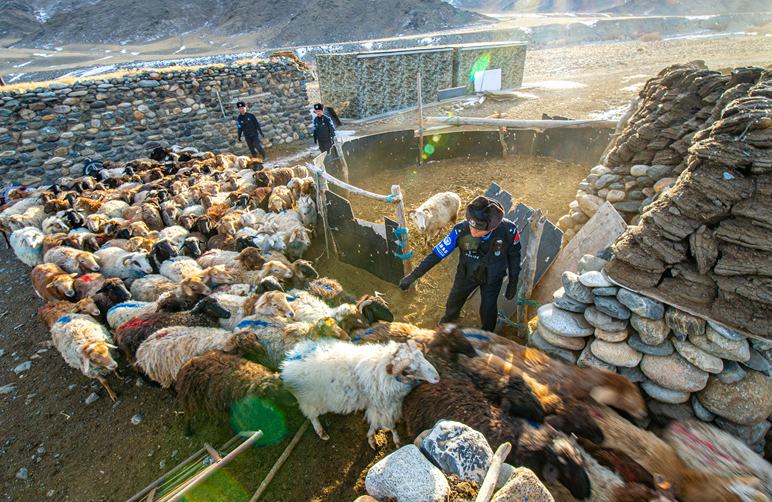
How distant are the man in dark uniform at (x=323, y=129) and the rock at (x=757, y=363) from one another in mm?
10811

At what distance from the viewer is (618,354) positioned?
3.96m

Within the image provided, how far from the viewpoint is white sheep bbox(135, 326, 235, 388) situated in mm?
4629

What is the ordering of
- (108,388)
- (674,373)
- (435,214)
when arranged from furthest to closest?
(435,214) → (108,388) → (674,373)

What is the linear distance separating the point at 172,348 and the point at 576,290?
5.14m

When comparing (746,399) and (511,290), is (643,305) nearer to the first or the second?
(746,399)

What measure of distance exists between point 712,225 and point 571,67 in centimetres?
3373

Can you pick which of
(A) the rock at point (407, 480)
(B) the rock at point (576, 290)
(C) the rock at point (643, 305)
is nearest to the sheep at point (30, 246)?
(A) the rock at point (407, 480)

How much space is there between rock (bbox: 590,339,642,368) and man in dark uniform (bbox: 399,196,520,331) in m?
1.26

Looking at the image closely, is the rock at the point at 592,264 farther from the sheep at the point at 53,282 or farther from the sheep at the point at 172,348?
the sheep at the point at 53,282

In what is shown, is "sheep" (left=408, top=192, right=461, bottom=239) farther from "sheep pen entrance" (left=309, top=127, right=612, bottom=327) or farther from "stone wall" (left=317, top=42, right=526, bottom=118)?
"stone wall" (left=317, top=42, right=526, bottom=118)

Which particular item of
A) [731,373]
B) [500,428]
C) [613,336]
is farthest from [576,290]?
[500,428]

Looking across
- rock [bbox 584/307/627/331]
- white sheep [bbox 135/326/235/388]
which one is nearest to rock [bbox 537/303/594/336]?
rock [bbox 584/307/627/331]

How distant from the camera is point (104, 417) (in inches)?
189

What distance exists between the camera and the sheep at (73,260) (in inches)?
272
